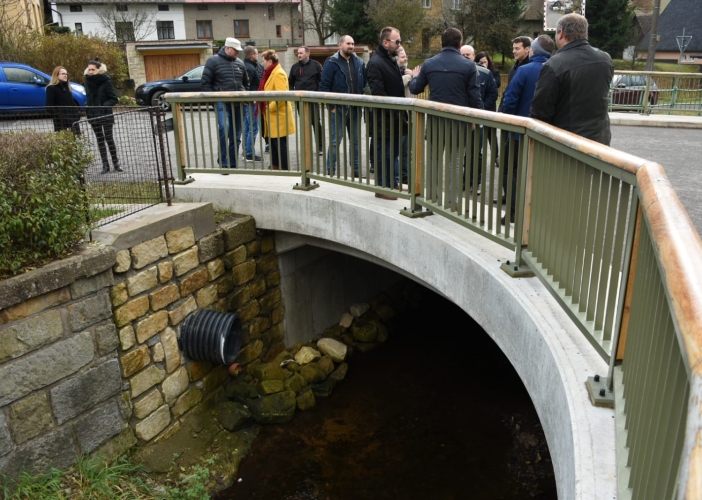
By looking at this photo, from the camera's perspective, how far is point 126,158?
7914mm

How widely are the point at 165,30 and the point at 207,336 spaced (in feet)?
194

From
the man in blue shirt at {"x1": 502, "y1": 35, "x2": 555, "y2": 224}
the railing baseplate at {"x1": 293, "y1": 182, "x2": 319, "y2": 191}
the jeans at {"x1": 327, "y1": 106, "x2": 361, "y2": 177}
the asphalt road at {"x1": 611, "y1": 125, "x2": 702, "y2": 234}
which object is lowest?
the asphalt road at {"x1": 611, "y1": 125, "x2": 702, "y2": 234}

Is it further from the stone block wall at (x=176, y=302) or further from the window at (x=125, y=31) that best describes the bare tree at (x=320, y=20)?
the stone block wall at (x=176, y=302)

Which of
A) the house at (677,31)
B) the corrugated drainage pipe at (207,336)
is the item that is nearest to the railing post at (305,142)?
the corrugated drainage pipe at (207,336)

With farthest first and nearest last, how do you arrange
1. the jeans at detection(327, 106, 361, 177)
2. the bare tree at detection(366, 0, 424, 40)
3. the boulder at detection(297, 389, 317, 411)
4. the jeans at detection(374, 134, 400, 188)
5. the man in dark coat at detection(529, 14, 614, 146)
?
the bare tree at detection(366, 0, 424, 40) < the boulder at detection(297, 389, 317, 411) < the jeans at detection(327, 106, 361, 177) < the jeans at detection(374, 134, 400, 188) < the man in dark coat at detection(529, 14, 614, 146)

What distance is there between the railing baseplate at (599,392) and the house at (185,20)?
149 feet

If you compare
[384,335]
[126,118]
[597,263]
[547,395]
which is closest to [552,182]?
[597,263]

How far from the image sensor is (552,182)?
3.97m

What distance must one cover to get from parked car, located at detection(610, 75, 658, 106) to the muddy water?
9.24m

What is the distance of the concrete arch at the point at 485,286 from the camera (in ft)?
10.1

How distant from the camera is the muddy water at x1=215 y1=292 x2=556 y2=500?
23.0 ft

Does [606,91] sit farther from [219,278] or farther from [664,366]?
[219,278]

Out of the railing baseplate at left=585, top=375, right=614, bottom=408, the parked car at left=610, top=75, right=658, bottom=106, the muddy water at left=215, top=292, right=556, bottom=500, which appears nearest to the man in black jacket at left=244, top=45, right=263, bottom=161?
the muddy water at left=215, top=292, right=556, bottom=500

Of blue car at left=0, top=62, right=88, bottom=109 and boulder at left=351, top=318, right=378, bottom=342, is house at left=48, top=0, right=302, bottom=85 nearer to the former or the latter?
blue car at left=0, top=62, right=88, bottom=109
